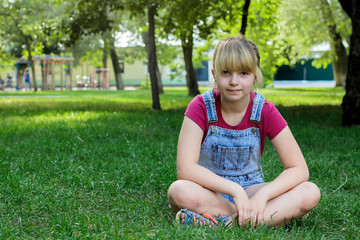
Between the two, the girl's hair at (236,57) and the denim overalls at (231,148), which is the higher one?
the girl's hair at (236,57)

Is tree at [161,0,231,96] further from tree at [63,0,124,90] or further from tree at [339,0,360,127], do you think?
tree at [339,0,360,127]

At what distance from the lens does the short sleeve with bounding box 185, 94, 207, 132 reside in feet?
11.1

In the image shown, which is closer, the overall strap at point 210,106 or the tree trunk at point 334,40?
the overall strap at point 210,106

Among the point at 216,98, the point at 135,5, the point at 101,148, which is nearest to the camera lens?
the point at 216,98

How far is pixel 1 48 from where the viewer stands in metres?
40.1

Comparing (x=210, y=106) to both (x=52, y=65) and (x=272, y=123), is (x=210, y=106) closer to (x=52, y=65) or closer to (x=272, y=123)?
(x=272, y=123)

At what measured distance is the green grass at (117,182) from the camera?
3.18 m

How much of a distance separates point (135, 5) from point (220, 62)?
9429 mm

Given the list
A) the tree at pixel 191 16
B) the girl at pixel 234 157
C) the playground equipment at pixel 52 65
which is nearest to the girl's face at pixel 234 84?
the girl at pixel 234 157

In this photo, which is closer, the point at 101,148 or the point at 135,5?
the point at 101,148

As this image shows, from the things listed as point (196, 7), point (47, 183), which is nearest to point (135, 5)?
point (196, 7)

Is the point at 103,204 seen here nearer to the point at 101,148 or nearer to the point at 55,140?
the point at 101,148

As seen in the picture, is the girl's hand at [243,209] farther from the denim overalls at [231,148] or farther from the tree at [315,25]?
the tree at [315,25]

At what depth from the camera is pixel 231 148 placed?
11.2ft
